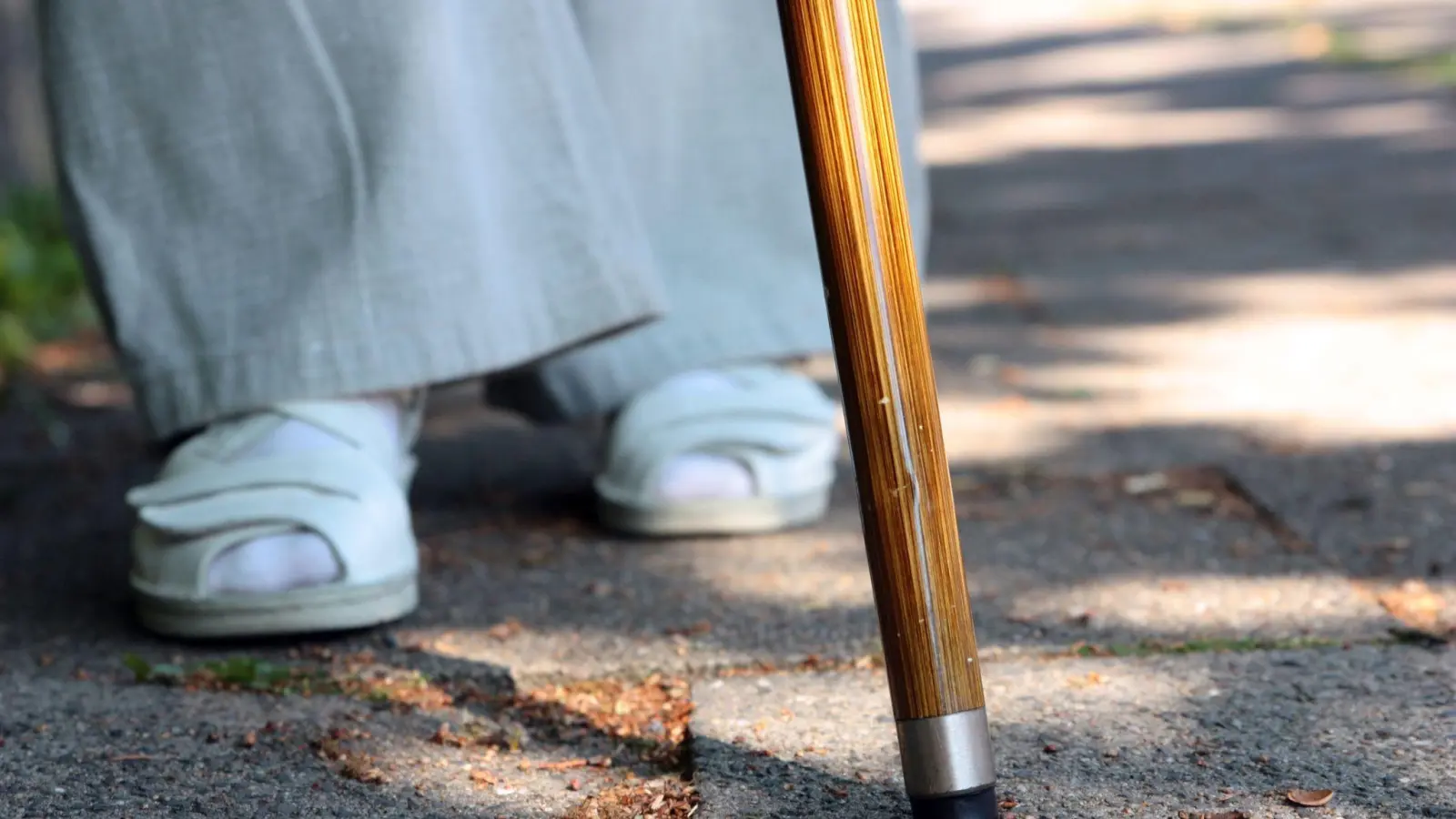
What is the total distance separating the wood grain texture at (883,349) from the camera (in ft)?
2.16

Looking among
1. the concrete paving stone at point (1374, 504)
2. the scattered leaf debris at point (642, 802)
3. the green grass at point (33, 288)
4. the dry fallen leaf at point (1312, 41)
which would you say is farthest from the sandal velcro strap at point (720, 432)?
the dry fallen leaf at point (1312, 41)

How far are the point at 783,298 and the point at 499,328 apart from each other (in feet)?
1.10

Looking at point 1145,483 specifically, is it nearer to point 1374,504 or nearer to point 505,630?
point 1374,504

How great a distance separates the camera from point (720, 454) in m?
1.28

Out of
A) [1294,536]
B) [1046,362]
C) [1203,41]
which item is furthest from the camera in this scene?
[1203,41]

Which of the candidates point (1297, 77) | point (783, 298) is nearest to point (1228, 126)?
point (1297, 77)

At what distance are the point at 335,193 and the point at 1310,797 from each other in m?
0.70

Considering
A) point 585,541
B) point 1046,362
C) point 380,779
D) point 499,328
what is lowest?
point 1046,362

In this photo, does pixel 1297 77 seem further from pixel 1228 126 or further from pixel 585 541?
pixel 585 541

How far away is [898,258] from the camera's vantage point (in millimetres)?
672

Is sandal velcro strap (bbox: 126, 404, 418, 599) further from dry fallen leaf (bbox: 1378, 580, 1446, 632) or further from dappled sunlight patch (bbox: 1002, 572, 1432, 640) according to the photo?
dry fallen leaf (bbox: 1378, 580, 1446, 632)

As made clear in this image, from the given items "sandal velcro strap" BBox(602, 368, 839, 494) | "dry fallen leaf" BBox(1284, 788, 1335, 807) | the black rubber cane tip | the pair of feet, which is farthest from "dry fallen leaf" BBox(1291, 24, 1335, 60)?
the black rubber cane tip

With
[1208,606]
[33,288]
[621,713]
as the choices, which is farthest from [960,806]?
[33,288]

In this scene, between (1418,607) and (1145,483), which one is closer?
(1418,607)
